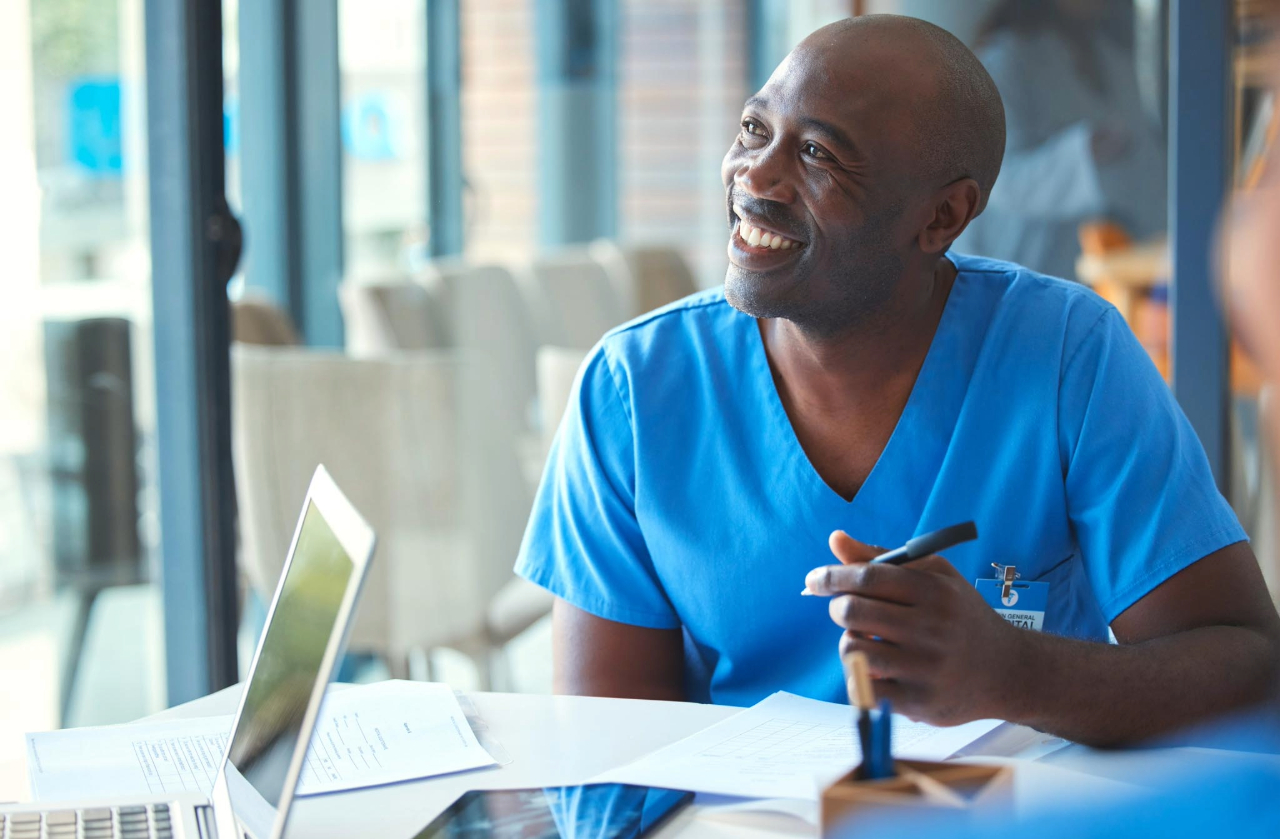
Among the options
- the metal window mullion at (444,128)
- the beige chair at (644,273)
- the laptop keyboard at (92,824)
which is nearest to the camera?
the laptop keyboard at (92,824)

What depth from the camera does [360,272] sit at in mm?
2996

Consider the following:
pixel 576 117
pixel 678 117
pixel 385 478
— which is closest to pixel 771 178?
pixel 385 478

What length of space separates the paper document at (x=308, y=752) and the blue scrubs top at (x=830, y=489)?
0.29 meters

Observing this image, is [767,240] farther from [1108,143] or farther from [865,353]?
[1108,143]

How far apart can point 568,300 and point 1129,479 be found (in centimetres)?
201

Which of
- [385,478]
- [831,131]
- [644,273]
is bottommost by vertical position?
[385,478]

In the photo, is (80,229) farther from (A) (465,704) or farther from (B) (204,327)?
(A) (465,704)

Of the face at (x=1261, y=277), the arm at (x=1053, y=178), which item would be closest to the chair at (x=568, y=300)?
the arm at (x=1053, y=178)

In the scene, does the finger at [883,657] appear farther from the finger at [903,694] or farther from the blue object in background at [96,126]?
the blue object in background at [96,126]

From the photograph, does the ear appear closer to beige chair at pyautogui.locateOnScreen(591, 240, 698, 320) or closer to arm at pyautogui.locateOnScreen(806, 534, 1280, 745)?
arm at pyautogui.locateOnScreen(806, 534, 1280, 745)

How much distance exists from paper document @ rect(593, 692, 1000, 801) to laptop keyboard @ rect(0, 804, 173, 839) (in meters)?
0.32

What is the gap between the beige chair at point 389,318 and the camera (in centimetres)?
284

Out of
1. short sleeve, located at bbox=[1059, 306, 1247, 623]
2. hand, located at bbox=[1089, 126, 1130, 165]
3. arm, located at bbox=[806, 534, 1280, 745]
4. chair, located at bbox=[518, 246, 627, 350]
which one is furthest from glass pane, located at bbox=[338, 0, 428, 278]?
arm, located at bbox=[806, 534, 1280, 745]

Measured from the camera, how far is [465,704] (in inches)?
48.6
